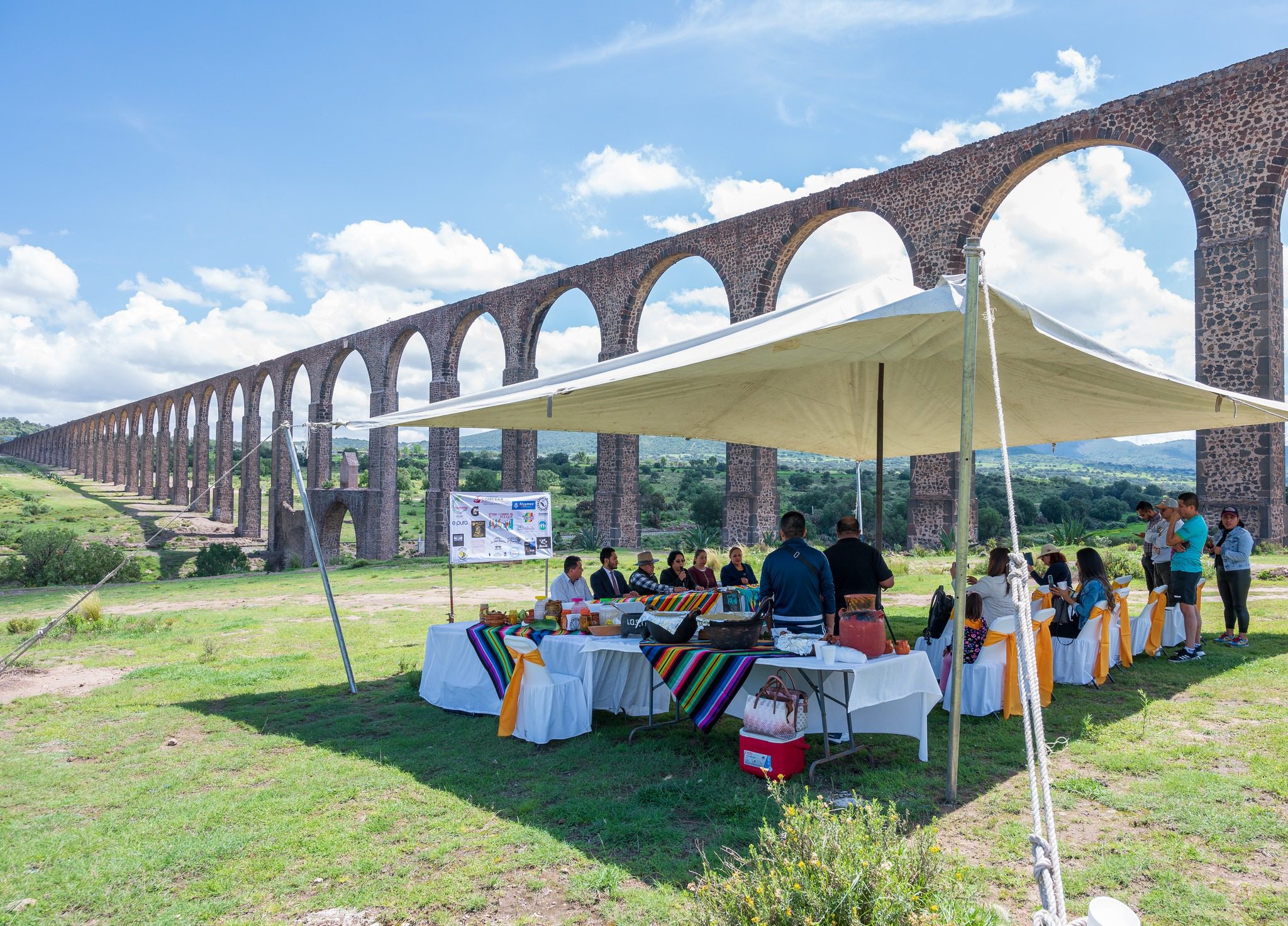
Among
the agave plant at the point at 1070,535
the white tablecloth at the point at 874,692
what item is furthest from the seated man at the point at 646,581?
the agave plant at the point at 1070,535

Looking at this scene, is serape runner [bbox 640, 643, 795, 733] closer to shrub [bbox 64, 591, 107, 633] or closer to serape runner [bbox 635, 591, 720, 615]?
serape runner [bbox 635, 591, 720, 615]

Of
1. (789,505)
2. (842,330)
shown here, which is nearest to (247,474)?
(789,505)

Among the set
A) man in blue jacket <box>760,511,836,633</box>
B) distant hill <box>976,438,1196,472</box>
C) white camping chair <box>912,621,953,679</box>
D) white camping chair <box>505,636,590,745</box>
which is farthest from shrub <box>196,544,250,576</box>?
distant hill <box>976,438,1196,472</box>

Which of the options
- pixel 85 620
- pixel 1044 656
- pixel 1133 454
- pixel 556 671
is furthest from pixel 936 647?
pixel 1133 454

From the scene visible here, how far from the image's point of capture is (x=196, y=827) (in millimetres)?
3447

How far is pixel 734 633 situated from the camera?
4.18m

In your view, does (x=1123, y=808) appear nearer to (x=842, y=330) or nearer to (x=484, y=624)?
(x=842, y=330)

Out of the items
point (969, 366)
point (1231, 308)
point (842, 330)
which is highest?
point (1231, 308)

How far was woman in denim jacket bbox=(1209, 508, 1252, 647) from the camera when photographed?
661 centimetres

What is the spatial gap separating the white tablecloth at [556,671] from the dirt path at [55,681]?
2999 mm

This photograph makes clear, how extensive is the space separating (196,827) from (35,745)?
2.25 meters

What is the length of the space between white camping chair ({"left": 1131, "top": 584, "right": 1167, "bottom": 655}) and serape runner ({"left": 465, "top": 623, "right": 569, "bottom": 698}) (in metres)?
4.72

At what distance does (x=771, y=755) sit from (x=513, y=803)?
1.22 m

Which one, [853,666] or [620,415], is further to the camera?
[620,415]
